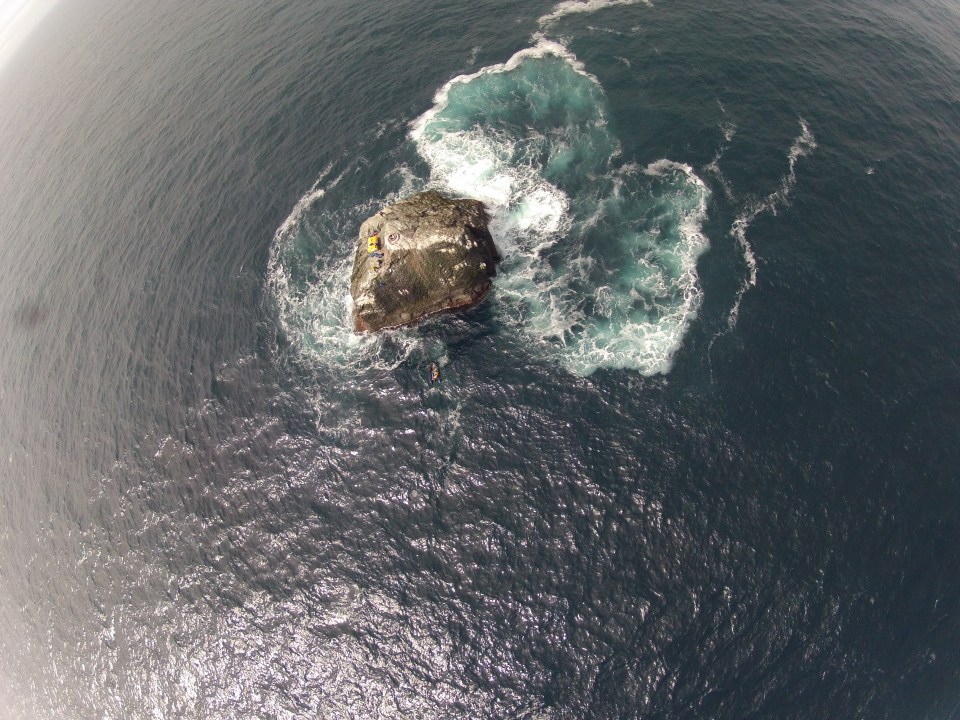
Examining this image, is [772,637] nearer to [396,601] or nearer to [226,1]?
[396,601]

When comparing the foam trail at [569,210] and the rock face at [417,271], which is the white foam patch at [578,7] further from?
the rock face at [417,271]

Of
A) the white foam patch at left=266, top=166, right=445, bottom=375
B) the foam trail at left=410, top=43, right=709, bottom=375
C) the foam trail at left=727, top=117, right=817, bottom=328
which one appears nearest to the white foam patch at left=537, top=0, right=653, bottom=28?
the foam trail at left=410, top=43, right=709, bottom=375

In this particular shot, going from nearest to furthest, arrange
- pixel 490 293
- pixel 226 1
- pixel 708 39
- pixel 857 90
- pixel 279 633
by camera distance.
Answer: pixel 279 633 < pixel 490 293 < pixel 857 90 < pixel 708 39 < pixel 226 1

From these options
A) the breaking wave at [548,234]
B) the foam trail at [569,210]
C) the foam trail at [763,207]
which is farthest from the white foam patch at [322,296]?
the foam trail at [763,207]

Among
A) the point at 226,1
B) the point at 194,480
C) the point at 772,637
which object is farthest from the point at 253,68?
the point at 772,637

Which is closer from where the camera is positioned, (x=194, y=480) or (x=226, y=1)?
(x=194, y=480)

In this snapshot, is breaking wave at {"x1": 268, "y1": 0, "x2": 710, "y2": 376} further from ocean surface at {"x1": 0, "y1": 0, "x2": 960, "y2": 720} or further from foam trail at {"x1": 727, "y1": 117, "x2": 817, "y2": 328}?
foam trail at {"x1": 727, "y1": 117, "x2": 817, "y2": 328}

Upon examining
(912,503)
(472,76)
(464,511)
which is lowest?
(912,503)

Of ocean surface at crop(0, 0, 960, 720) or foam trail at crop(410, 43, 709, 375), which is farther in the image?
foam trail at crop(410, 43, 709, 375)
